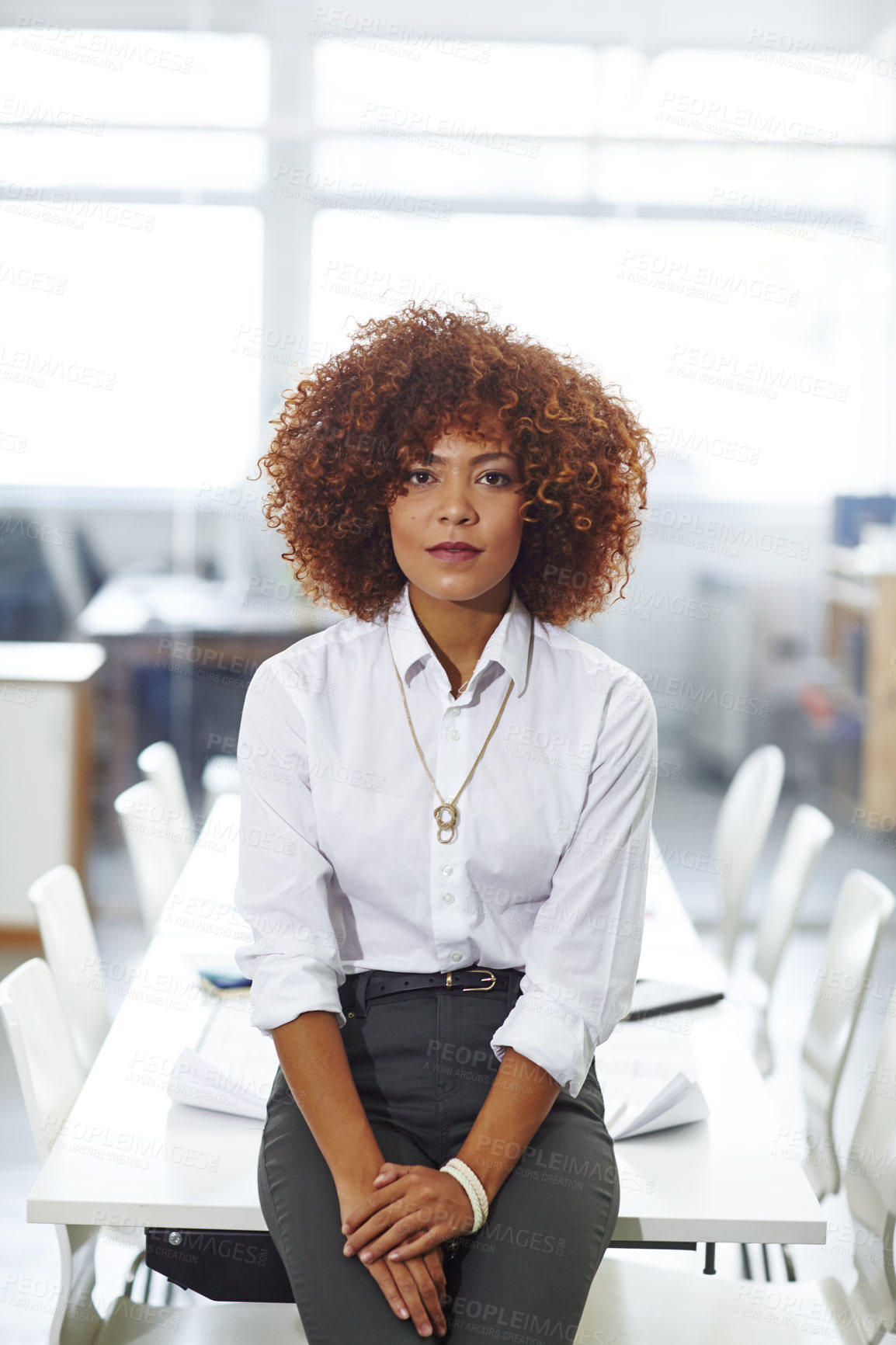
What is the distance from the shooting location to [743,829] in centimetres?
328

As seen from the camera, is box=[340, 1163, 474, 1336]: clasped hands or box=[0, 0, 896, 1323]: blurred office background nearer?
box=[340, 1163, 474, 1336]: clasped hands

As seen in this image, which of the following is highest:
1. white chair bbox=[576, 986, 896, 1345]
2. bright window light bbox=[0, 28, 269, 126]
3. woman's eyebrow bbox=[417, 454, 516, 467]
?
bright window light bbox=[0, 28, 269, 126]

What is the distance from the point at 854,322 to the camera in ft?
14.1

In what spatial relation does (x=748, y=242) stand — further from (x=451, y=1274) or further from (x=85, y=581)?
(x=451, y=1274)

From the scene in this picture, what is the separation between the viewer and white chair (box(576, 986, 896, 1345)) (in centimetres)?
151

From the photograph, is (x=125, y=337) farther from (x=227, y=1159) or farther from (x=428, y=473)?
(x=227, y=1159)

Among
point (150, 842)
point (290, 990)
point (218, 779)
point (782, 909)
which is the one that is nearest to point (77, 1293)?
point (290, 990)

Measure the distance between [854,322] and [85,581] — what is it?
272cm

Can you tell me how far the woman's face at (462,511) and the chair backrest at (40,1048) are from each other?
0.75 m

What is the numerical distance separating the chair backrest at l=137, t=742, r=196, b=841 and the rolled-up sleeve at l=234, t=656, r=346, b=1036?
146 cm

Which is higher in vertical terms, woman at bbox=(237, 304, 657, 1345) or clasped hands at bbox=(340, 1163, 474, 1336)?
woman at bbox=(237, 304, 657, 1345)

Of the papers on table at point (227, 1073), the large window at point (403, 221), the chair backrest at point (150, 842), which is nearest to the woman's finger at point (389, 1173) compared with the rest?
the papers on table at point (227, 1073)

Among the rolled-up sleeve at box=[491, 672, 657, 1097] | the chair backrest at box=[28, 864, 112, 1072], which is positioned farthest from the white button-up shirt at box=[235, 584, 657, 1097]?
the chair backrest at box=[28, 864, 112, 1072]

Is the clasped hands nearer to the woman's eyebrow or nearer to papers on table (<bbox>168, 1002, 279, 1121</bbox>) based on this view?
papers on table (<bbox>168, 1002, 279, 1121</bbox>)
